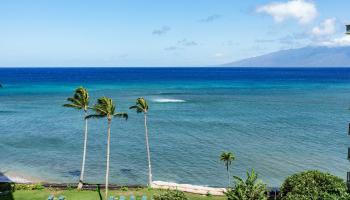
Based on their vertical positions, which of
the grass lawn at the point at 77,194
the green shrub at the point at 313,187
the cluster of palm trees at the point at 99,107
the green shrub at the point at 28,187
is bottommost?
the grass lawn at the point at 77,194

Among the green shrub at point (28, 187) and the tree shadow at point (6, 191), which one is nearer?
the tree shadow at point (6, 191)

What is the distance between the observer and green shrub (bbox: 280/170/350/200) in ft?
116

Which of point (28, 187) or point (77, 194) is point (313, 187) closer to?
point (77, 194)

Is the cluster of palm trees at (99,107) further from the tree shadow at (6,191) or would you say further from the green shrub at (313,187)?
the green shrub at (313,187)

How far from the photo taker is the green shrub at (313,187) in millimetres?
35344

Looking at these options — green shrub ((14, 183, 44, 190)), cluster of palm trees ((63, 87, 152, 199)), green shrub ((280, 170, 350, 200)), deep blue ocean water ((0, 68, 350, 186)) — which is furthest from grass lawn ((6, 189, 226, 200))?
deep blue ocean water ((0, 68, 350, 186))

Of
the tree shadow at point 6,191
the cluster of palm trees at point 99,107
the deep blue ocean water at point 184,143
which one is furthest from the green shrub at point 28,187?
the deep blue ocean water at point 184,143

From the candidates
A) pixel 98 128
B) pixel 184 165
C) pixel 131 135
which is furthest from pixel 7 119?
pixel 184 165

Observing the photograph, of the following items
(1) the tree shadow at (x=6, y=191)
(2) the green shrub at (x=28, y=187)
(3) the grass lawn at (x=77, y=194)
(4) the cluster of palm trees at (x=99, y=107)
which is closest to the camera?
(4) the cluster of palm trees at (x=99, y=107)

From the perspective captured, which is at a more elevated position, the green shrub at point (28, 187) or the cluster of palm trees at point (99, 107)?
the cluster of palm trees at point (99, 107)

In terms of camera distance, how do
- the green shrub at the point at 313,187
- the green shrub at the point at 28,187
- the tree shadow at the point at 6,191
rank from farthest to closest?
the green shrub at the point at 28,187
the tree shadow at the point at 6,191
the green shrub at the point at 313,187

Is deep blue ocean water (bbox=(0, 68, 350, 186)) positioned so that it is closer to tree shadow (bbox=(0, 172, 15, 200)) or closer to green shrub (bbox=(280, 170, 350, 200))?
tree shadow (bbox=(0, 172, 15, 200))

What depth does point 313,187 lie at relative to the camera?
121 ft

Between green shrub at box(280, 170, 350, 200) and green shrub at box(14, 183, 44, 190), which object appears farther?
green shrub at box(14, 183, 44, 190)
